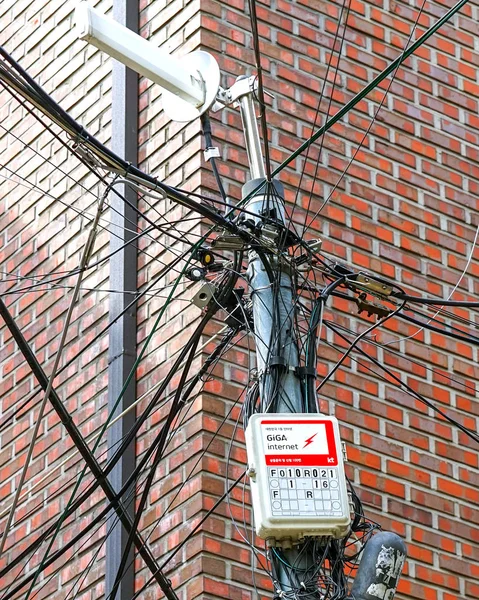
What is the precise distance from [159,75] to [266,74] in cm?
177

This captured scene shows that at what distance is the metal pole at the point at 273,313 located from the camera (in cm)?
498

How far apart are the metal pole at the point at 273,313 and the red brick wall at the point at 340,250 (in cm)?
118

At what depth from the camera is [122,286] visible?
684 centimetres

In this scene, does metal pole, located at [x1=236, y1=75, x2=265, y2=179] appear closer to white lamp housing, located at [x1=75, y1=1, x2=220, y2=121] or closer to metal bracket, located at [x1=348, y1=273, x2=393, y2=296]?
white lamp housing, located at [x1=75, y1=1, x2=220, y2=121]

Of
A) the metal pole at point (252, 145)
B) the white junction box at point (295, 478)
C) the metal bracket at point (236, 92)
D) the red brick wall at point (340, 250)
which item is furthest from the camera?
the red brick wall at point (340, 250)

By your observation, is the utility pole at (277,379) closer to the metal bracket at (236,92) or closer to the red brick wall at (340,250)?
the metal bracket at (236,92)

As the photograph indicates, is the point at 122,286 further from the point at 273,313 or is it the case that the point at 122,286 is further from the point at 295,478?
the point at 295,478

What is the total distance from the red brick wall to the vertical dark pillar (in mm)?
58

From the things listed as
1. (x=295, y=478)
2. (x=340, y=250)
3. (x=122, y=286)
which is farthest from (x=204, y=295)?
(x=340, y=250)

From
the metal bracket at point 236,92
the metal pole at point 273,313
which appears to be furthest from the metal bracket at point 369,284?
the metal bracket at point 236,92

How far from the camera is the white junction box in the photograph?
15.0 ft

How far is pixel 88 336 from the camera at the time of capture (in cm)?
713

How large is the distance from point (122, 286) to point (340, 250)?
1.05 m

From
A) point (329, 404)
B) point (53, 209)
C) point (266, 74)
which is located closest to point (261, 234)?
point (329, 404)
